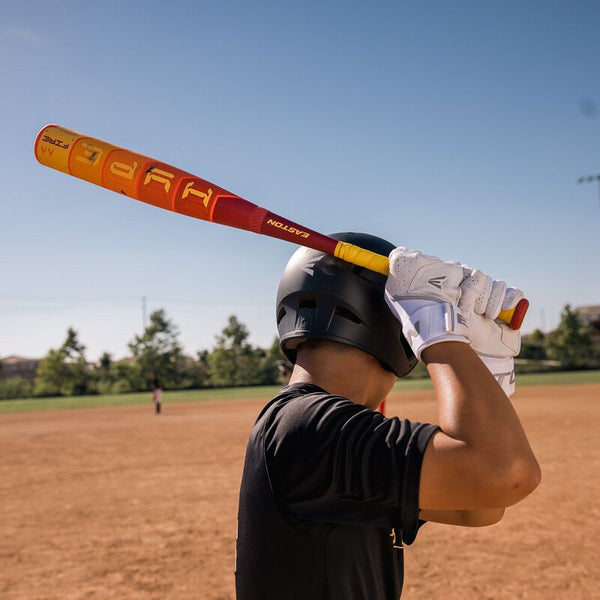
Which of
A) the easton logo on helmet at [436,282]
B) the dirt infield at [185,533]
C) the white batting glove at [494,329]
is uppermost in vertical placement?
the easton logo on helmet at [436,282]

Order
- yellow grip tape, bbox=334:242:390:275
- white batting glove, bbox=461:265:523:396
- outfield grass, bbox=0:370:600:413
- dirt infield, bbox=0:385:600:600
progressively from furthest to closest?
outfield grass, bbox=0:370:600:413 → dirt infield, bbox=0:385:600:600 → yellow grip tape, bbox=334:242:390:275 → white batting glove, bbox=461:265:523:396

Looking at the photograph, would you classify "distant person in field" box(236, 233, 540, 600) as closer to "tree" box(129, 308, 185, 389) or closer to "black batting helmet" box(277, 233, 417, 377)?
"black batting helmet" box(277, 233, 417, 377)

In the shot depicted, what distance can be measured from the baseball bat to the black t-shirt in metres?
0.48

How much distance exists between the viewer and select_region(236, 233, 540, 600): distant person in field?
4.88 feet

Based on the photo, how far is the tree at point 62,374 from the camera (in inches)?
A: 2443

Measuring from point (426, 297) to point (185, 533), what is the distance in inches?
287

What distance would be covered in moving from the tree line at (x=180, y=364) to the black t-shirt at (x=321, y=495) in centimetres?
5833

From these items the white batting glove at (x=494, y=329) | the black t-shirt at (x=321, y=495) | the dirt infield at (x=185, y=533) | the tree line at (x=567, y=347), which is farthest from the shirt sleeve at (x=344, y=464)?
the tree line at (x=567, y=347)

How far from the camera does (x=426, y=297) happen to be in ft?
5.75

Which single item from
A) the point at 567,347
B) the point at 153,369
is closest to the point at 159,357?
the point at 153,369

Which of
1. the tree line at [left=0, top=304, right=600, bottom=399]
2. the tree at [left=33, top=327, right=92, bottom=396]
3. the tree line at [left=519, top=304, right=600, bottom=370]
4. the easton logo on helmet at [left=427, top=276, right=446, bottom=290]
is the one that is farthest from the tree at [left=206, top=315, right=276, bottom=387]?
the easton logo on helmet at [left=427, top=276, right=446, bottom=290]

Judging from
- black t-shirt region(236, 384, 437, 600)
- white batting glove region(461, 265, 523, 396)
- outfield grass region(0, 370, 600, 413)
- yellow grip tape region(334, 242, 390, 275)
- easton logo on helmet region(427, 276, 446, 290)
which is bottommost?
outfield grass region(0, 370, 600, 413)

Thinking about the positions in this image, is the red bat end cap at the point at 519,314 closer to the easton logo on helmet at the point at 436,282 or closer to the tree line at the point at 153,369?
the easton logo on helmet at the point at 436,282

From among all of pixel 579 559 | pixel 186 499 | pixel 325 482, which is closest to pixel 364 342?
pixel 325 482
